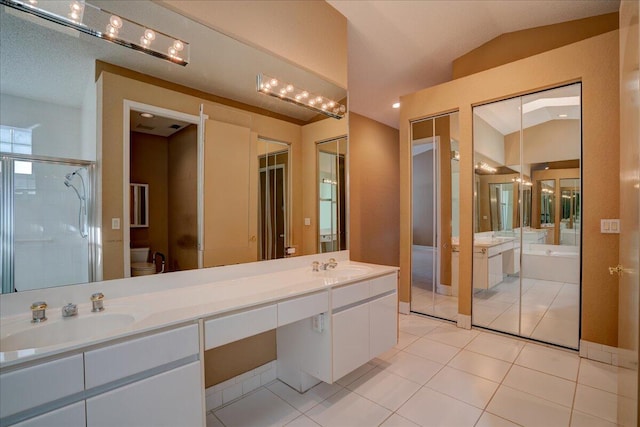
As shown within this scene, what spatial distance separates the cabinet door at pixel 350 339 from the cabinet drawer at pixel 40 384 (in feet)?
4.54

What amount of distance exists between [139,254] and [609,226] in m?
3.69

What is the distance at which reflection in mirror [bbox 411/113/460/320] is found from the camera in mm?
3629

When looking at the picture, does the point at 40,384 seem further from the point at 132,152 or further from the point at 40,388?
the point at 132,152

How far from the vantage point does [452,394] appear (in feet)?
6.98

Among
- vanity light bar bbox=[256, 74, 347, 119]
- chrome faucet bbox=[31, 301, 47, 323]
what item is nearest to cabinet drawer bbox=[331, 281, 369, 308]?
chrome faucet bbox=[31, 301, 47, 323]

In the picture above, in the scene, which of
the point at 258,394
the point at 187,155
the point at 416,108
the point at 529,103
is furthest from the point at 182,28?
the point at 529,103

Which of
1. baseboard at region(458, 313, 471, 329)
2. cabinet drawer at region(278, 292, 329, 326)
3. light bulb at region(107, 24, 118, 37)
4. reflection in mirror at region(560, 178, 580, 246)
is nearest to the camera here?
light bulb at region(107, 24, 118, 37)

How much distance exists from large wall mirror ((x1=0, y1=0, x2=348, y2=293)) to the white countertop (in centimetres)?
7

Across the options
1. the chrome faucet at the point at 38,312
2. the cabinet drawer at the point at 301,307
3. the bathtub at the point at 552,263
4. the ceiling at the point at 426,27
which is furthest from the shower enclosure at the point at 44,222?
the bathtub at the point at 552,263

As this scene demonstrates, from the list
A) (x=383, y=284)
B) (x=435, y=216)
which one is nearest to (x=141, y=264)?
(x=383, y=284)

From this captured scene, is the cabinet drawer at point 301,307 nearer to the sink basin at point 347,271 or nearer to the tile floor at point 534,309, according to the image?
the sink basin at point 347,271

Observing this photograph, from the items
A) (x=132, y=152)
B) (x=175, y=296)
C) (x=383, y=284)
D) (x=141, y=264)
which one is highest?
(x=132, y=152)

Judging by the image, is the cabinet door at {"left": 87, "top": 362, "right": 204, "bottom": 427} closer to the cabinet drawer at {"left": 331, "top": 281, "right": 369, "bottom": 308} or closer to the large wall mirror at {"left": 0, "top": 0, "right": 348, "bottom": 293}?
the large wall mirror at {"left": 0, "top": 0, "right": 348, "bottom": 293}

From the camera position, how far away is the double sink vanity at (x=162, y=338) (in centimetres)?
101
